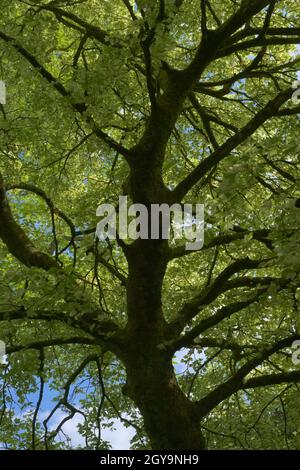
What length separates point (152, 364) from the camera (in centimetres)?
714

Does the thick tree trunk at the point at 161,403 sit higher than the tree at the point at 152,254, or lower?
lower

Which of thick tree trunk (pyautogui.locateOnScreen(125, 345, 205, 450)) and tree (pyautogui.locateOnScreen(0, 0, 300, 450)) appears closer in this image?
tree (pyautogui.locateOnScreen(0, 0, 300, 450))

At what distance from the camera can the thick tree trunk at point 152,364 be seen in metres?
6.93

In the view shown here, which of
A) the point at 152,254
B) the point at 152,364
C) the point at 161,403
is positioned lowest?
the point at 161,403

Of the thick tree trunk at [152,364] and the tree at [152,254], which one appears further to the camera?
the thick tree trunk at [152,364]

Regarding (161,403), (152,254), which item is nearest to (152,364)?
(161,403)

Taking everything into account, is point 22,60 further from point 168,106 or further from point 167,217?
point 167,217

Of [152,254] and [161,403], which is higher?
[152,254]

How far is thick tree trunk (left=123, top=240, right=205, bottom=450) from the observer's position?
6.93 meters

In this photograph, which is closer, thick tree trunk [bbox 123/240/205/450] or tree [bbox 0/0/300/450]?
tree [bbox 0/0/300/450]

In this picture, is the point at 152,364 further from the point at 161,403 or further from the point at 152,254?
the point at 152,254

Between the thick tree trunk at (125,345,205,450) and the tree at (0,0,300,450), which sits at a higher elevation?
the tree at (0,0,300,450)

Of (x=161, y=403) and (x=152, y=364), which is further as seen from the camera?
(x=152, y=364)
